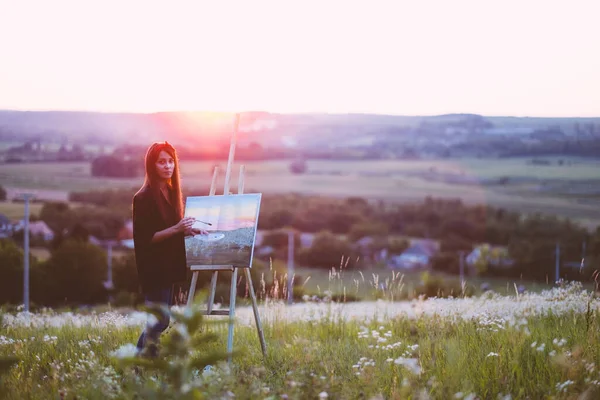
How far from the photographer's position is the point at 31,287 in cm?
3841

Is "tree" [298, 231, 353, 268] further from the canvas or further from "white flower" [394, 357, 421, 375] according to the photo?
"white flower" [394, 357, 421, 375]

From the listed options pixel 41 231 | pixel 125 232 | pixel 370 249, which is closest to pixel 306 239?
Result: pixel 370 249

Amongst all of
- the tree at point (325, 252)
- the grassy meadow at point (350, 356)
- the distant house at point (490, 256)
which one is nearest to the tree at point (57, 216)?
the tree at point (325, 252)

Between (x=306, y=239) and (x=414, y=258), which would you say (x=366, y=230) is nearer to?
(x=306, y=239)

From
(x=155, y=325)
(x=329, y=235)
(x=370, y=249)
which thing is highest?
(x=155, y=325)

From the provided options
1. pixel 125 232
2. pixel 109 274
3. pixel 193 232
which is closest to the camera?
pixel 193 232

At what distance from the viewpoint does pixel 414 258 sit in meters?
56.9

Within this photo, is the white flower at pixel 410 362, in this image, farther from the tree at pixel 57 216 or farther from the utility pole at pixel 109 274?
the tree at pixel 57 216

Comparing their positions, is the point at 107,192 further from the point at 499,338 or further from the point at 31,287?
the point at 499,338

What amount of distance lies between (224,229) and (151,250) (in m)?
0.92

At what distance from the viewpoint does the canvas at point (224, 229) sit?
6.89 meters

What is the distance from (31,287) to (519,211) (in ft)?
138

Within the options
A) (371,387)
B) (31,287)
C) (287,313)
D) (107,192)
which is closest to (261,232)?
(107,192)

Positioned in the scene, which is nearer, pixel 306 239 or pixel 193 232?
pixel 193 232
